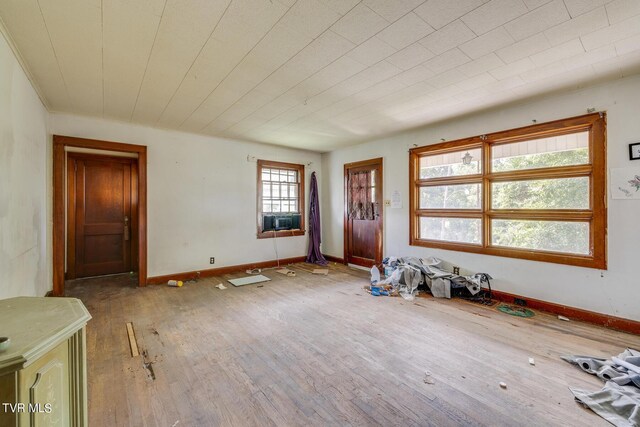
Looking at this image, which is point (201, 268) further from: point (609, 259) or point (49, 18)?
point (609, 259)

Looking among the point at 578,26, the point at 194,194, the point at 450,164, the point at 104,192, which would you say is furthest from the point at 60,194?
the point at 578,26

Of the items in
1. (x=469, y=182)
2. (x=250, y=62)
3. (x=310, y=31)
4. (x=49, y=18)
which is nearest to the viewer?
(x=49, y=18)

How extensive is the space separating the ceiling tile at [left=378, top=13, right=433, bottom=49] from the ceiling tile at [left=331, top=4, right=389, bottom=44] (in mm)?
81

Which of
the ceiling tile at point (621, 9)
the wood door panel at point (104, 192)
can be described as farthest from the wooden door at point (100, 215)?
the ceiling tile at point (621, 9)

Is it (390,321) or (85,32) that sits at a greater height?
(85,32)

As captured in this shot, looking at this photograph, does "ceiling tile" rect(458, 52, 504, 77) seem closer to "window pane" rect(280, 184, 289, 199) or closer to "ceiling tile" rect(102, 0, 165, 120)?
"ceiling tile" rect(102, 0, 165, 120)

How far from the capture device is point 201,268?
4.94 meters

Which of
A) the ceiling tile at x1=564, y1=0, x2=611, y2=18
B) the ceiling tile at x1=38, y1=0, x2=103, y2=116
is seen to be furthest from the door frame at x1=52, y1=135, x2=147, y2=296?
the ceiling tile at x1=564, y1=0, x2=611, y2=18

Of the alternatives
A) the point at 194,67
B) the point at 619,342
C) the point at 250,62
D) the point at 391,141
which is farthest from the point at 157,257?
the point at 619,342

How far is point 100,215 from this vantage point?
4930 mm

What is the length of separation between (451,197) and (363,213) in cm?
182

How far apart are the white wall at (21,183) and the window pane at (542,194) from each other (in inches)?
204

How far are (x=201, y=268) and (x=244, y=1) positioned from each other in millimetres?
4314

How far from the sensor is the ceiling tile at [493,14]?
1.79 metres
